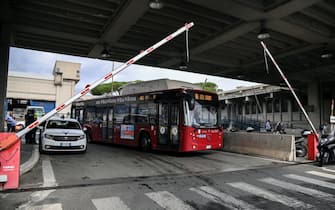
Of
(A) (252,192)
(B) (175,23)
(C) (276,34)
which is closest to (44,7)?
(B) (175,23)

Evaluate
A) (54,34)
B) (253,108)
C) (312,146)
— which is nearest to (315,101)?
(253,108)

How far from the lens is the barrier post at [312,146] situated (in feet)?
35.9

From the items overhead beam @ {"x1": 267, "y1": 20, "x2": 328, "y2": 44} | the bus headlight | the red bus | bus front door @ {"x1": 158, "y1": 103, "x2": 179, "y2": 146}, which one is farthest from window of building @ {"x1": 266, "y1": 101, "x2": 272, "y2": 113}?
the bus headlight

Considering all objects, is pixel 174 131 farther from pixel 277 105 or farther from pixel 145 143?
pixel 277 105

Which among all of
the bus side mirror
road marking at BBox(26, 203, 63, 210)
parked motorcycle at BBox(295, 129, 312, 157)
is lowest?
road marking at BBox(26, 203, 63, 210)

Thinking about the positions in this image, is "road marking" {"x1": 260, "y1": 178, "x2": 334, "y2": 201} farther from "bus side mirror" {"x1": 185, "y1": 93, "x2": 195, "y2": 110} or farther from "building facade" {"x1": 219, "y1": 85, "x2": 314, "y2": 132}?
"building facade" {"x1": 219, "y1": 85, "x2": 314, "y2": 132}

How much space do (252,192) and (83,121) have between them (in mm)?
14896

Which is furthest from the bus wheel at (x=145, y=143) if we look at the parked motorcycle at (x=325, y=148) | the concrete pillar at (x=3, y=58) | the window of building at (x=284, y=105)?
the window of building at (x=284, y=105)

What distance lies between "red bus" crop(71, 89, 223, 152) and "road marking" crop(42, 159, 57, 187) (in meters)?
4.91

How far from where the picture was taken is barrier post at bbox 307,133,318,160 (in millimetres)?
10945

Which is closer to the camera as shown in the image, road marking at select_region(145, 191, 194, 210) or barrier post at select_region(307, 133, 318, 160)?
road marking at select_region(145, 191, 194, 210)

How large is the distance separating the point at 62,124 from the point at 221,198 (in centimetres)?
928

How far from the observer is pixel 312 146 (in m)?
11.1

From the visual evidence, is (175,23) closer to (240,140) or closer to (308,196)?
(240,140)
